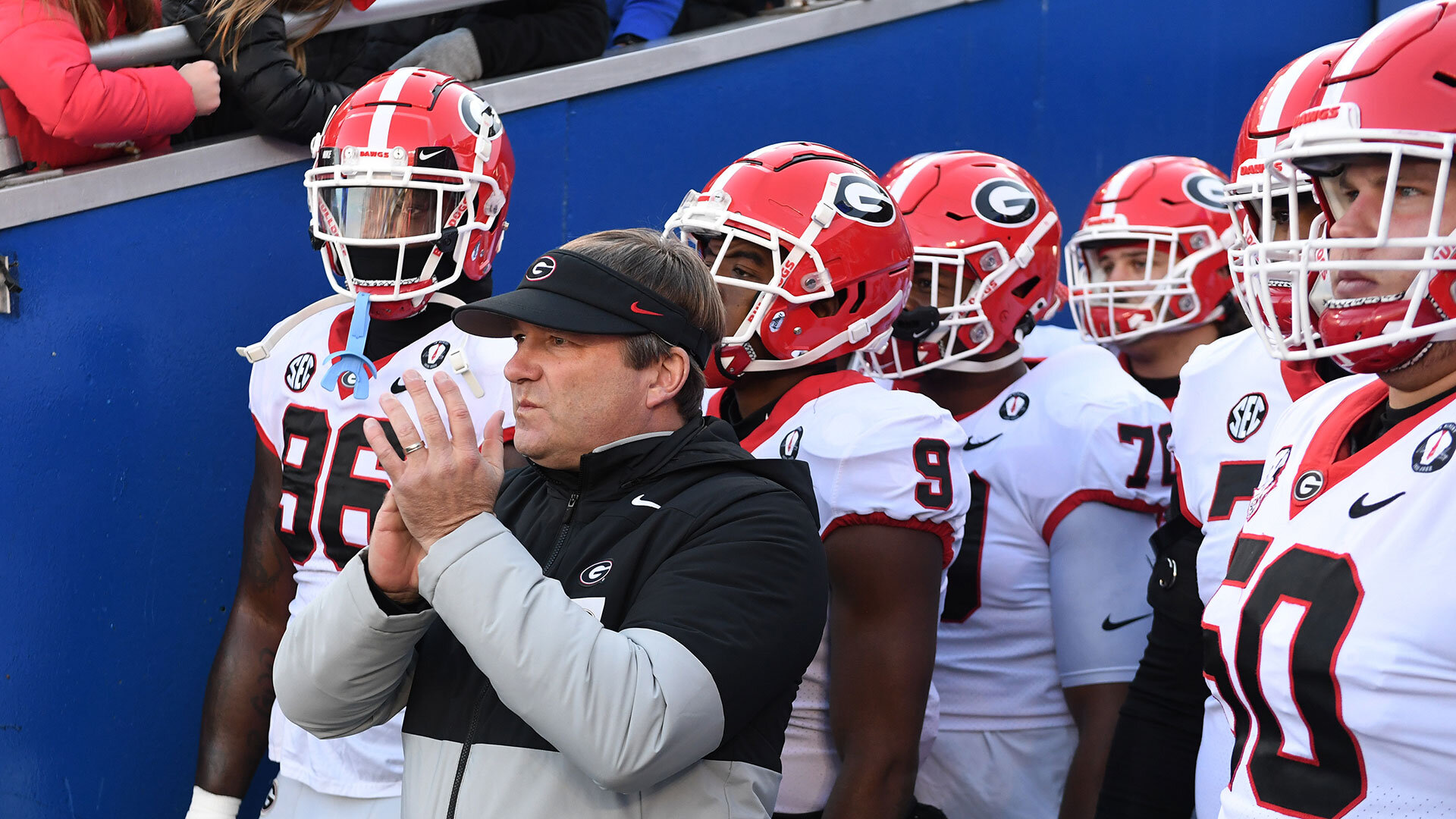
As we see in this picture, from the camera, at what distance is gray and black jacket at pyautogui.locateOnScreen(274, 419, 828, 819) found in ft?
5.55

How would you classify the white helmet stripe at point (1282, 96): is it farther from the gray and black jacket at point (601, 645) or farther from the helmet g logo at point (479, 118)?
the helmet g logo at point (479, 118)

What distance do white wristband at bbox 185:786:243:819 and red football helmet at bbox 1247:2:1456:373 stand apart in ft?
7.84

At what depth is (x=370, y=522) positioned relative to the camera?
9.85 ft

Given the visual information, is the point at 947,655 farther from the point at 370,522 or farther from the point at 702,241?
the point at 370,522

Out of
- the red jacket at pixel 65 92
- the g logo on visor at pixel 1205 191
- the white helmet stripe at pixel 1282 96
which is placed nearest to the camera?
the white helmet stripe at pixel 1282 96

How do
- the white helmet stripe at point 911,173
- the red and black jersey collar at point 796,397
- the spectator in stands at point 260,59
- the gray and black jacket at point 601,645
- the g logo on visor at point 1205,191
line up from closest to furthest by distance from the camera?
the gray and black jacket at point 601,645, the red and black jersey collar at point 796,397, the spectator in stands at point 260,59, the white helmet stripe at point 911,173, the g logo on visor at point 1205,191

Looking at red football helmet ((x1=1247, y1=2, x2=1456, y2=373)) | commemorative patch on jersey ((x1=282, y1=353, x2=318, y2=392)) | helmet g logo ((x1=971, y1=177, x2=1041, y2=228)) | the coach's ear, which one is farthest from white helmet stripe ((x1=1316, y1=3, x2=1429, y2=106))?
commemorative patch on jersey ((x1=282, y1=353, x2=318, y2=392))

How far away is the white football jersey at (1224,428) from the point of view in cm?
248

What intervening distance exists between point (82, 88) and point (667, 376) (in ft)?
6.31

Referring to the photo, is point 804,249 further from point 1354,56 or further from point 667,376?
point 1354,56

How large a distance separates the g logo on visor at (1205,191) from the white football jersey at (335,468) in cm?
233

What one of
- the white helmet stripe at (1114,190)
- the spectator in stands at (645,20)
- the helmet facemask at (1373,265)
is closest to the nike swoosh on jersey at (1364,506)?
the helmet facemask at (1373,265)

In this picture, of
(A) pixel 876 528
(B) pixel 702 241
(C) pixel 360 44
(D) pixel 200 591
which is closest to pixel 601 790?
(A) pixel 876 528

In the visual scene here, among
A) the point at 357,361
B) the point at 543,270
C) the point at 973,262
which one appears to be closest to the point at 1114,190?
the point at 973,262
